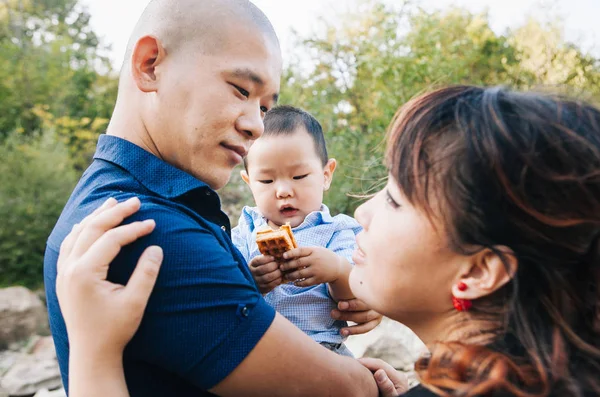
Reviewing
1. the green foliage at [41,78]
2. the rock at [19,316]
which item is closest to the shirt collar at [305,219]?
the rock at [19,316]

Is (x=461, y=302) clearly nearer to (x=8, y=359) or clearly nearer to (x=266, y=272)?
(x=266, y=272)

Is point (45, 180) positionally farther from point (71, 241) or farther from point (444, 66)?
point (71, 241)

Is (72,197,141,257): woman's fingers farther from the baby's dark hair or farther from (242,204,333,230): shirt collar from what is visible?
the baby's dark hair

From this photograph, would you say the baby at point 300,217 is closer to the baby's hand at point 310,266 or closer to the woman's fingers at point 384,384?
the baby's hand at point 310,266

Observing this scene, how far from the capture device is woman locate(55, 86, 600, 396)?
136cm

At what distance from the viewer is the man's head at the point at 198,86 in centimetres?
188

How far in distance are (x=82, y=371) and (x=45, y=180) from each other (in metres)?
11.1

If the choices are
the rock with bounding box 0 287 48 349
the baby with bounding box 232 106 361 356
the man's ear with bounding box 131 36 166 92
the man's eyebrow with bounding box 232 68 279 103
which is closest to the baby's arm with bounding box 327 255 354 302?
the baby with bounding box 232 106 361 356

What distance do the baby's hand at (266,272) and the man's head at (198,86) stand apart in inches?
17.6

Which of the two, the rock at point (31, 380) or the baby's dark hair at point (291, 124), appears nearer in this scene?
the baby's dark hair at point (291, 124)

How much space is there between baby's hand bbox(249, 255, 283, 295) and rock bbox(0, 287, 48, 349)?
8463mm

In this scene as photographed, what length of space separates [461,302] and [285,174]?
1.48 meters

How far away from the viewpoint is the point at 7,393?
6594mm

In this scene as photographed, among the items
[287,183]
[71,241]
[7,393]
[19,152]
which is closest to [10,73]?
[19,152]
